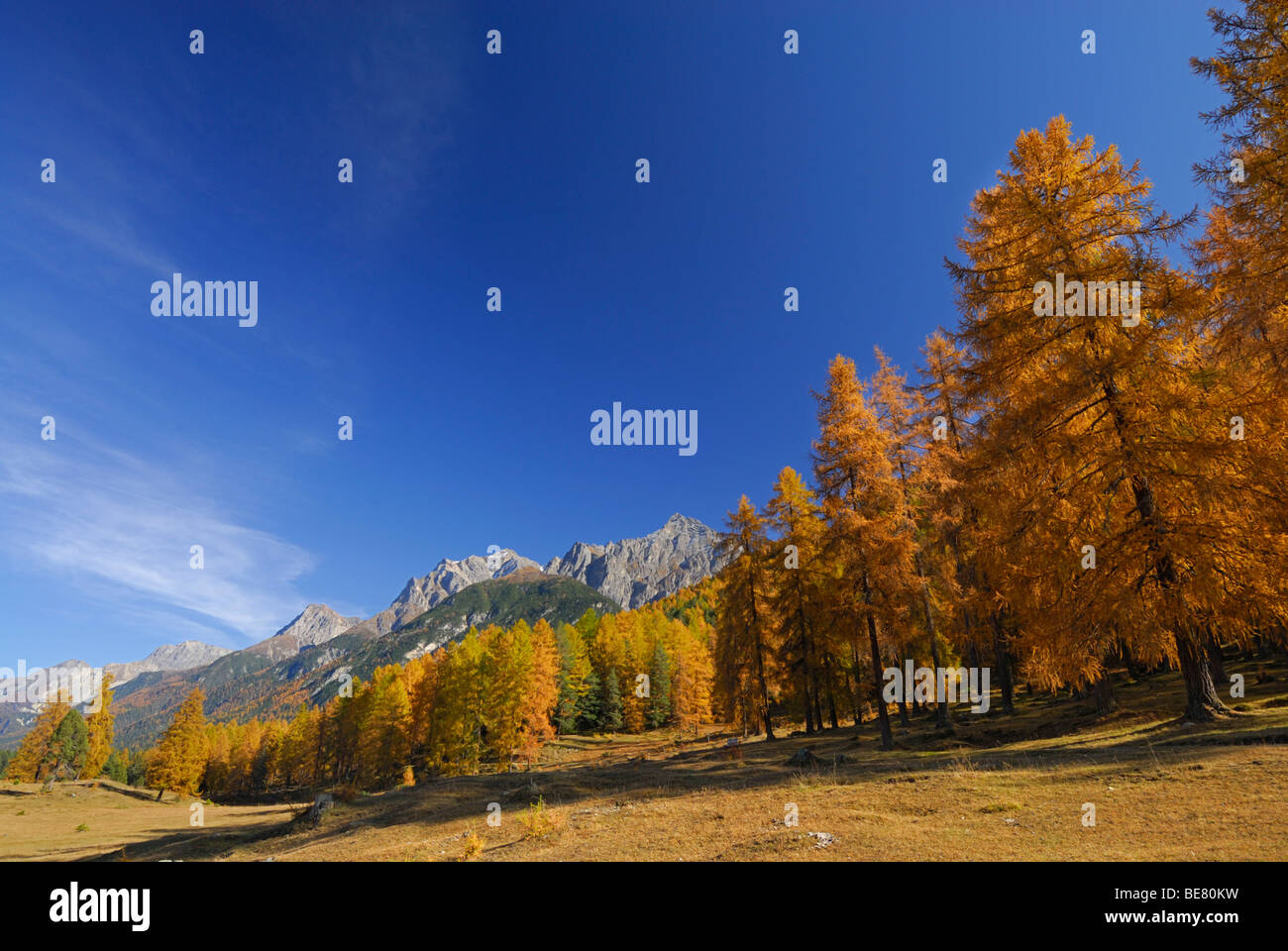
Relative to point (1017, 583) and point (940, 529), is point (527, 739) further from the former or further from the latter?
point (1017, 583)

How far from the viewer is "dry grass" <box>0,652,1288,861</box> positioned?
23.3 ft

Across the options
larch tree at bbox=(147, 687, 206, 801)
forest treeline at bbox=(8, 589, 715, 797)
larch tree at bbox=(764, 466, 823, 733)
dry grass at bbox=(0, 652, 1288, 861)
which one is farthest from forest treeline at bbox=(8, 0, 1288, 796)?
larch tree at bbox=(147, 687, 206, 801)

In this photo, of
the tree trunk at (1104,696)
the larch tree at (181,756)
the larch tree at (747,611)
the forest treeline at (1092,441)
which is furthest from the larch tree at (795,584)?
the larch tree at (181,756)

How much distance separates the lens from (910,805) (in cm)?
998

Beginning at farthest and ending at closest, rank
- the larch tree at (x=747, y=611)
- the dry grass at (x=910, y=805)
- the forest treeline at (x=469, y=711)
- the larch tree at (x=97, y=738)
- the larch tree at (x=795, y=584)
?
the larch tree at (x=97, y=738) → the forest treeline at (x=469, y=711) → the larch tree at (x=747, y=611) → the larch tree at (x=795, y=584) → the dry grass at (x=910, y=805)

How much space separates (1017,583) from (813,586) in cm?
1557

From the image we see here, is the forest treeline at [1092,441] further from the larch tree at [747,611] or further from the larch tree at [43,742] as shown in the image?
the larch tree at [43,742]

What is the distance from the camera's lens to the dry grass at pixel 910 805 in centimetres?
711

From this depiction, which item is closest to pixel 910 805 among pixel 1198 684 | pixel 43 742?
pixel 1198 684

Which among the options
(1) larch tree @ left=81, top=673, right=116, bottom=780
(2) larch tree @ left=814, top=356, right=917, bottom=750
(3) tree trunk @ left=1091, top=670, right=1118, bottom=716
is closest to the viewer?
(3) tree trunk @ left=1091, top=670, right=1118, bottom=716

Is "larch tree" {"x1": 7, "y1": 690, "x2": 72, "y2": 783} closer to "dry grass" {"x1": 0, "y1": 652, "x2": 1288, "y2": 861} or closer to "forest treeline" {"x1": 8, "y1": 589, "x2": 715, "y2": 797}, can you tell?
"forest treeline" {"x1": 8, "y1": 589, "x2": 715, "y2": 797}
